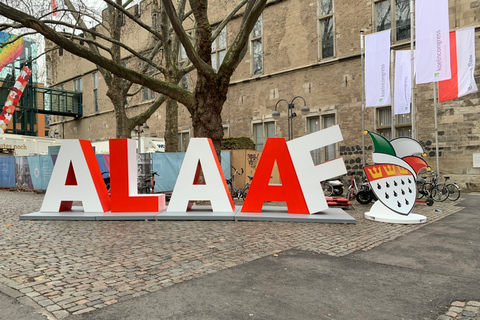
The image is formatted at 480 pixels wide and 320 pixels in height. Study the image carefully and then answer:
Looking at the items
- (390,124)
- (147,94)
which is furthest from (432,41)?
(147,94)

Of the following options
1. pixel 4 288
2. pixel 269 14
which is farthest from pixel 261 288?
pixel 269 14

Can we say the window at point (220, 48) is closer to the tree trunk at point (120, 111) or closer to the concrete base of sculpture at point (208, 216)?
the tree trunk at point (120, 111)

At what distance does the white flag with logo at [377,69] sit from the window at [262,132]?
20.9 ft

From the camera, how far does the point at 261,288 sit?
12.1ft

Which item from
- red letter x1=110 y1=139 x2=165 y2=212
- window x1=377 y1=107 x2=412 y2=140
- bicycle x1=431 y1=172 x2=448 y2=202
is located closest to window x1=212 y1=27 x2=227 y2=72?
window x1=377 y1=107 x2=412 y2=140

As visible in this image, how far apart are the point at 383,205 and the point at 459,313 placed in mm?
5313

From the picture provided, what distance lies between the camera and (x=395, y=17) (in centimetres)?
1609

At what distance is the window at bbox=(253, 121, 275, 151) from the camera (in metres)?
20.4

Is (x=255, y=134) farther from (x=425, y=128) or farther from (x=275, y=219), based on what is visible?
(x=275, y=219)

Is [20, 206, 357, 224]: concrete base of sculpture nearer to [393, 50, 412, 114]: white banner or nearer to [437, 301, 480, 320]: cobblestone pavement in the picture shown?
[437, 301, 480, 320]: cobblestone pavement

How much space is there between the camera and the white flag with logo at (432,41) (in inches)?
496

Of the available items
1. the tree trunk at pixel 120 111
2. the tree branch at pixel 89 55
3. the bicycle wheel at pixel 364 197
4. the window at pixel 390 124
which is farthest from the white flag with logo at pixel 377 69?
the tree trunk at pixel 120 111

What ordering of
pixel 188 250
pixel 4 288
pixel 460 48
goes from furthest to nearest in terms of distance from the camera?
1. pixel 460 48
2. pixel 188 250
3. pixel 4 288

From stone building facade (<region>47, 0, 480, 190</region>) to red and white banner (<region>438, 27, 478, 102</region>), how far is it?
1150 mm
